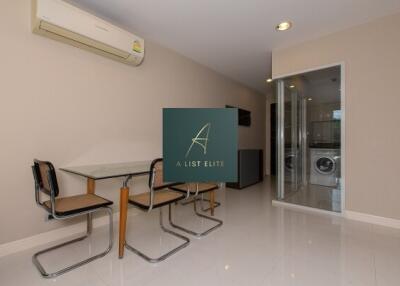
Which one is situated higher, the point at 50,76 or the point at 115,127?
the point at 50,76

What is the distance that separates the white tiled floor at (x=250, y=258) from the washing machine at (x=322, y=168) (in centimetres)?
143

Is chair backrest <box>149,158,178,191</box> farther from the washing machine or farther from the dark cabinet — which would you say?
the washing machine

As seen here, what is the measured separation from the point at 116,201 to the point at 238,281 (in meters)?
1.75

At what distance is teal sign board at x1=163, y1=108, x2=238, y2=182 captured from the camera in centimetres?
145

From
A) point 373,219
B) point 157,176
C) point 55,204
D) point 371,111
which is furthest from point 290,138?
point 55,204

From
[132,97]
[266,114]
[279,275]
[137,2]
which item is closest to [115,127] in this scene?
[132,97]

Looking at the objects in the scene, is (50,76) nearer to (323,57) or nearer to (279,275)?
(279,275)

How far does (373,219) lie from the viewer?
2.45 m

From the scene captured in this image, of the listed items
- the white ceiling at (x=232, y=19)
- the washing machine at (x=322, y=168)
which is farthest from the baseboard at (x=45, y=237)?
the washing machine at (x=322, y=168)

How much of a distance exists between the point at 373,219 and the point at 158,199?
2.55 m

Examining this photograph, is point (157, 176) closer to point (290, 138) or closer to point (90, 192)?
point (90, 192)

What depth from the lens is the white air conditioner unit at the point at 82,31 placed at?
1799 mm

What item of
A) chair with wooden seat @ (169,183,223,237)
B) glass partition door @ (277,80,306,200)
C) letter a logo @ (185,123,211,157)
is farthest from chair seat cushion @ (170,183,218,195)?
glass partition door @ (277,80,306,200)

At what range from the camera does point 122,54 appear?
94.7 inches
